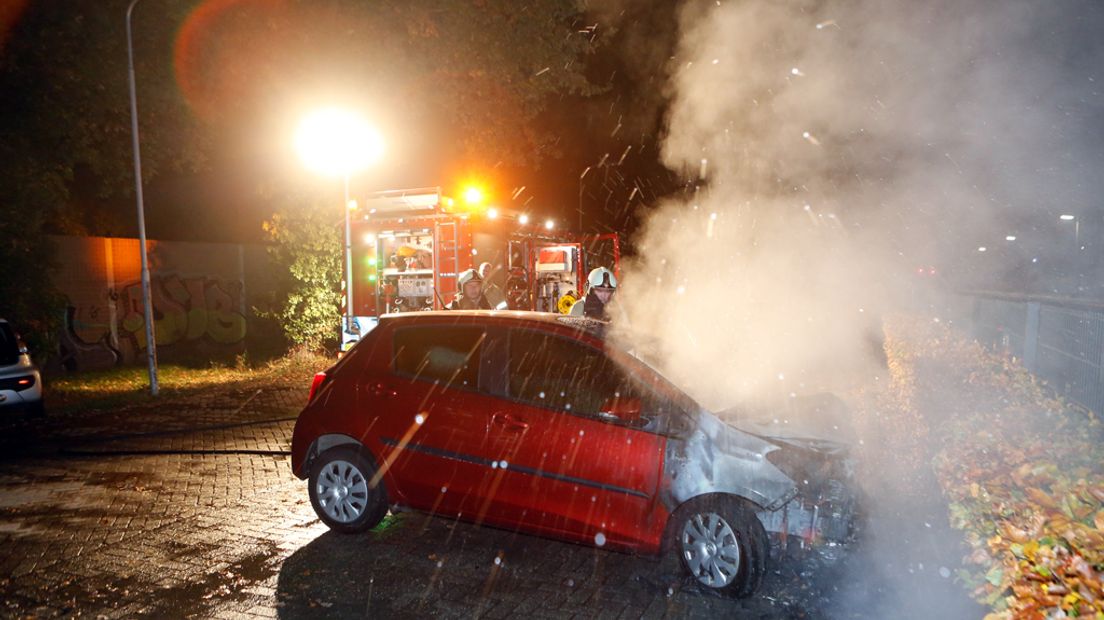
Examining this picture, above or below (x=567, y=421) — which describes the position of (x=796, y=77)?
above

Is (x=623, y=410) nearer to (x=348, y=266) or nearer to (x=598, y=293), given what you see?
(x=598, y=293)

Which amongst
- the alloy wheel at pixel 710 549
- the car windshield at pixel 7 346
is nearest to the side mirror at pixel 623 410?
the alloy wheel at pixel 710 549

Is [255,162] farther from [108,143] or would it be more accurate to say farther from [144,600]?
[144,600]

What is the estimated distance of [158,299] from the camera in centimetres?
1647

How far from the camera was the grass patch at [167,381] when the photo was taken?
11570mm

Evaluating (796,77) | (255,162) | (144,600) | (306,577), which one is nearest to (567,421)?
(306,577)

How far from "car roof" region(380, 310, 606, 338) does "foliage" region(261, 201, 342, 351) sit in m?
12.0

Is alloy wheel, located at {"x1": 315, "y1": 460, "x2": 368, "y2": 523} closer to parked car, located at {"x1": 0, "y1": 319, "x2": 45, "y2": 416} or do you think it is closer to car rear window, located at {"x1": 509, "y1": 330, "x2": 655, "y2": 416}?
car rear window, located at {"x1": 509, "y1": 330, "x2": 655, "y2": 416}

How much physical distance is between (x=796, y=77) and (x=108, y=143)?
13773mm

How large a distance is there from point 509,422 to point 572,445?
459 millimetres

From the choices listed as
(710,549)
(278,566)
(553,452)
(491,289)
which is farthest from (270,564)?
(491,289)

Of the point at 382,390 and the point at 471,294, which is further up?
the point at 471,294

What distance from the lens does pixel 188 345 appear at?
1736 cm

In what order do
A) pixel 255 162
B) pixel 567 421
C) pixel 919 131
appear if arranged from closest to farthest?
1. pixel 567 421
2. pixel 919 131
3. pixel 255 162
